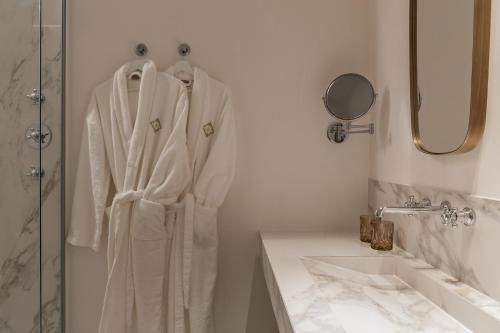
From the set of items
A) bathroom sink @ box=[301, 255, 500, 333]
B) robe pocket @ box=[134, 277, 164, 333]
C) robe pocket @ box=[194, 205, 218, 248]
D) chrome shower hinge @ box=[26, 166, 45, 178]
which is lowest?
robe pocket @ box=[134, 277, 164, 333]

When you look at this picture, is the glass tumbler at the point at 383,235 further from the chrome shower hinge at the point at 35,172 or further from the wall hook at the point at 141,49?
the chrome shower hinge at the point at 35,172

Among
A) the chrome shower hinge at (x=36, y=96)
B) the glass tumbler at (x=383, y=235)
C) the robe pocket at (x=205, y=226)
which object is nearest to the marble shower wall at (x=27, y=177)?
the chrome shower hinge at (x=36, y=96)

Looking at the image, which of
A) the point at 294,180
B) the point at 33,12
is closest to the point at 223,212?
the point at 294,180

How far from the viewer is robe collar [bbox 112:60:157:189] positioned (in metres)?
1.52

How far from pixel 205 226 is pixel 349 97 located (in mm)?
789

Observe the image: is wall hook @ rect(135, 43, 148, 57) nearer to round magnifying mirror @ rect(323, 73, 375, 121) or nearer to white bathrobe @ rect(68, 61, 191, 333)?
white bathrobe @ rect(68, 61, 191, 333)

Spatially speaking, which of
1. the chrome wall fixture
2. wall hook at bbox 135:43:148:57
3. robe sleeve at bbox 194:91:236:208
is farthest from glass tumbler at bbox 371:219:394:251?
wall hook at bbox 135:43:148:57

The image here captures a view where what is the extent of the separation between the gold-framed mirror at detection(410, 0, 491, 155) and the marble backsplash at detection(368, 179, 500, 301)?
15 centimetres

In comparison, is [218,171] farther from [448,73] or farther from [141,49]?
[448,73]

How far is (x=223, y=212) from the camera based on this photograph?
1692 mm

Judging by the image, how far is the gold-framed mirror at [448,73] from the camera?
939mm

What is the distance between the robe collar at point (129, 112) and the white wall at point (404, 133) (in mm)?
958

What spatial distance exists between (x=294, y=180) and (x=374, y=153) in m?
0.37

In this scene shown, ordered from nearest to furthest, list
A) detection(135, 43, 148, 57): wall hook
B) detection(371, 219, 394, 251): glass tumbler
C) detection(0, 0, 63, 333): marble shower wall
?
detection(371, 219, 394, 251): glass tumbler
detection(0, 0, 63, 333): marble shower wall
detection(135, 43, 148, 57): wall hook
